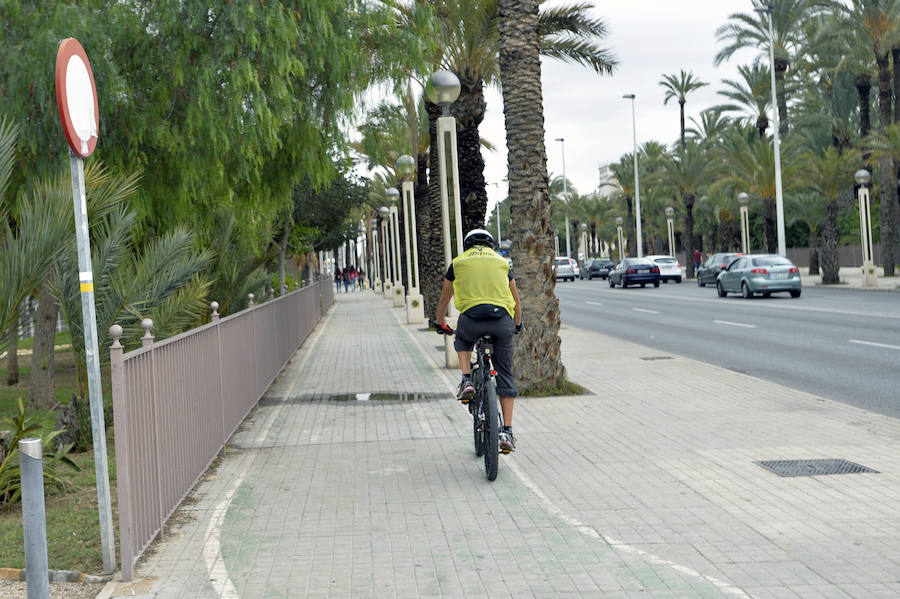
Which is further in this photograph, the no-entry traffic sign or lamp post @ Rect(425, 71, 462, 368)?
lamp post @ Rect(425, 71, 462, 368)

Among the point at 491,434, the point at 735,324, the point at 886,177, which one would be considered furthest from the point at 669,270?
the point at 491,434

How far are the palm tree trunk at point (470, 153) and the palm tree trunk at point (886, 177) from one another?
25.6m

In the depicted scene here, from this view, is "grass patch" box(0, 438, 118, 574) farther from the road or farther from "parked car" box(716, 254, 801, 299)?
"parked car" box(716, 254, 801, 299)

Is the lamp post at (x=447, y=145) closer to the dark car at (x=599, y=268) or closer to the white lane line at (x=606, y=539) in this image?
the white lane line at (x=606, y=539)

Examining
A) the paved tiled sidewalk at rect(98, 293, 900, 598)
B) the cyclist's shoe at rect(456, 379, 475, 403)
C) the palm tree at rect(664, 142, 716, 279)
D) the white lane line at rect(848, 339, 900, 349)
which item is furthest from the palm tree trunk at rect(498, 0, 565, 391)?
the palm tree at rect(664, 142, 716, 279)

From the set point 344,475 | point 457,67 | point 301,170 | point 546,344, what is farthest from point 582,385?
point 457,67

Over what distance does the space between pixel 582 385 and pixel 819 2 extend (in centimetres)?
Answer: 3586

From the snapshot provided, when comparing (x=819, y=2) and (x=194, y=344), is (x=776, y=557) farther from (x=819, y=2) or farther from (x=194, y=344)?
(x=819, y=2)

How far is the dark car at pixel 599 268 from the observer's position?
230ft

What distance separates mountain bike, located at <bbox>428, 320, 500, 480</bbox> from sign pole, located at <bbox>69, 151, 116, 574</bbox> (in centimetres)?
287

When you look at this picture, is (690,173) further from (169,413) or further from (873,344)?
(169,413)

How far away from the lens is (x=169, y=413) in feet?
20.9

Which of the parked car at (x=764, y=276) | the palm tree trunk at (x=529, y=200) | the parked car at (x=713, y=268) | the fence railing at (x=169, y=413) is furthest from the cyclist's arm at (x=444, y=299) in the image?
the parked car at (x=713, y=268)

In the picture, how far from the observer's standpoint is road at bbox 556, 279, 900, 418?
12.9 m
